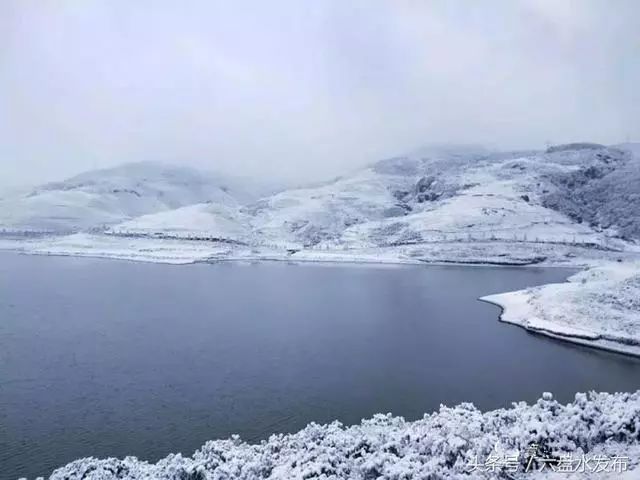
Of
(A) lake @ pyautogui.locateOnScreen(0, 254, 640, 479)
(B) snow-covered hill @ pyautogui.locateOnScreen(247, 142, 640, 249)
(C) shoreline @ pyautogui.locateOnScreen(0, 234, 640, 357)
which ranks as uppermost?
(B) snow-covered hill @ pyautogui.locateOnScreen(247, 142, 640, 249)

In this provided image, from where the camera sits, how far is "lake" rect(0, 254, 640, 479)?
25562 millimetres

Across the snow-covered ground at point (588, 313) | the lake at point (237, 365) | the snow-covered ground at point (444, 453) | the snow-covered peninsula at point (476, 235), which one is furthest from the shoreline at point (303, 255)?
the snow-covered ground at point (444, 453)

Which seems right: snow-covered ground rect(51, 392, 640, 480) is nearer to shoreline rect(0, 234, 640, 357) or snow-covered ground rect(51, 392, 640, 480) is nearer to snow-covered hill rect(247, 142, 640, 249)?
shoreline rect(0, 234, 640, 357)

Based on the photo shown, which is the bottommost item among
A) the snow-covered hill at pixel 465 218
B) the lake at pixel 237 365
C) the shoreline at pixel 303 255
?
the lake at pixel 237 365

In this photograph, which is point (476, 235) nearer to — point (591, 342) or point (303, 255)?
point (303, 255)

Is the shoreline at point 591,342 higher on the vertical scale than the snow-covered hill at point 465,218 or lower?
lower

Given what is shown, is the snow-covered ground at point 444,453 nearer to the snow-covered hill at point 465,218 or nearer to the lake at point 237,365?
the lake at point 237,365

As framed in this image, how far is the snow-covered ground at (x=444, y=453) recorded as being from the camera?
16953mm

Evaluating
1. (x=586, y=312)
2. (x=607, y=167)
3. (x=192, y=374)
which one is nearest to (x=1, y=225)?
(x=192, y=374)

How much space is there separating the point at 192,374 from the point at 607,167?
20070cm

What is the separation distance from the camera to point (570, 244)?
116 metres

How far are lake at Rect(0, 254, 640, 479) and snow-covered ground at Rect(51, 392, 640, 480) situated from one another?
3382 millimetres

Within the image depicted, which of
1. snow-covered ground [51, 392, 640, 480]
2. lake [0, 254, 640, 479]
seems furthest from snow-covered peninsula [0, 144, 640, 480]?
lake [0, 254, 640, 479]

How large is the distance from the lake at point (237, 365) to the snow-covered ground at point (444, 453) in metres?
3.38
